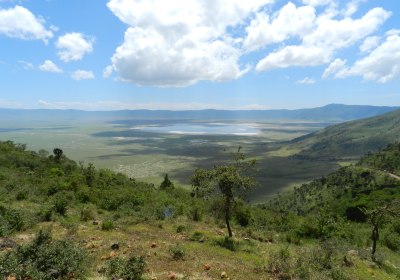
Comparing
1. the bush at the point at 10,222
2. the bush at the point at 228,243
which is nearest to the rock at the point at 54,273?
the bush at the point at 10,222

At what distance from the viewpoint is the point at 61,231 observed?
86.6 ft

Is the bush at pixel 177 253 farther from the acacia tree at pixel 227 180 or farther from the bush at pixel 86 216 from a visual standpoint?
the bush at pixel 86 216

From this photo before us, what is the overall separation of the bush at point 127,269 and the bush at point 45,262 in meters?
1.29

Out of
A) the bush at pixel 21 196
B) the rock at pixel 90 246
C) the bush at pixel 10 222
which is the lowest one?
the bush at pixel 21 196

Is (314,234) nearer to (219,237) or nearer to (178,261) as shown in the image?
(219,237)

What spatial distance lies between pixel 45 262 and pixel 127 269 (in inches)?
151

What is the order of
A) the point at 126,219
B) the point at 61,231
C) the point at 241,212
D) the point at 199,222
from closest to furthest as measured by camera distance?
the point at 61,231 < the point at 126,219 < the point at 199,222 < the point at 241,212

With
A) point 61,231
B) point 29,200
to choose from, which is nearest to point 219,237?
point 61,231

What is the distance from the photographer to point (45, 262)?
17.3m

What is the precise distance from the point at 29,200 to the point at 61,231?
12282mm

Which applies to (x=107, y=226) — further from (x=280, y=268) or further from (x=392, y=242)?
(x=392, y=242)

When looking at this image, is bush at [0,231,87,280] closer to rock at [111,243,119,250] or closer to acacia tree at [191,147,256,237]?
rock at [111,243,119,250]

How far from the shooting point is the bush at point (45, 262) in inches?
629

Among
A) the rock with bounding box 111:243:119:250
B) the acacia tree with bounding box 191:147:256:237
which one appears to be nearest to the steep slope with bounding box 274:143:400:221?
the acacia tree with bounding box 191:147:256:237
